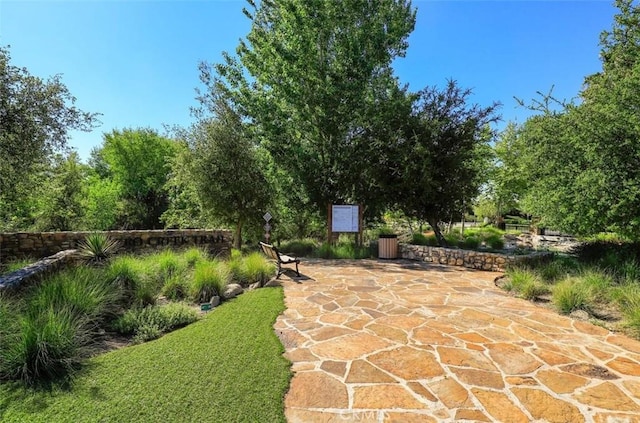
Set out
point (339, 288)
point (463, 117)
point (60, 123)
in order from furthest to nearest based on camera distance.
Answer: point (463, 117) < point (60, 123) < point (339, 288)

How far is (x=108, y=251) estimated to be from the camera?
7.21m

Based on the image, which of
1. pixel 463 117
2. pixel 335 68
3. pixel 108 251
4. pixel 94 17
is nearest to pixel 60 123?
pixel 94 17

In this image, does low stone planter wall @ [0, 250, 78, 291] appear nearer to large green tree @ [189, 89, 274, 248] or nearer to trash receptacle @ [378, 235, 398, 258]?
large green tree @ [189, 89, 274, 248]

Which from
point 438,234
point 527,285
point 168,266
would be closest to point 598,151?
point 527,285

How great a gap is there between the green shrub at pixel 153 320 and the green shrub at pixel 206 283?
0.74 m

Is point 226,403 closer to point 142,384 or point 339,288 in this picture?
point 142,384

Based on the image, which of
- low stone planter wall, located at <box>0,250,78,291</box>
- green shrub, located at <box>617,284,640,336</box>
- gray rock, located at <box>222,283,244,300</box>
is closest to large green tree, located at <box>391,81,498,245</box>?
green shrub, located at <box>617,284,640,336</box>

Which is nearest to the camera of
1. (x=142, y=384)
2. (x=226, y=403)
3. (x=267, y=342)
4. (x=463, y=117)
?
(x=226, y=403)

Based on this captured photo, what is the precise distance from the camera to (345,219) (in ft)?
41.2

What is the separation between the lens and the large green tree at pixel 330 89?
12.6 meters

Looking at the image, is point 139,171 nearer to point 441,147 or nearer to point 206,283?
point 441,147

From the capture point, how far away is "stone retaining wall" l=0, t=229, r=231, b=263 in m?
8.06

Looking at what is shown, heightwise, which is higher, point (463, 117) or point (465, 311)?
point (463, 117)

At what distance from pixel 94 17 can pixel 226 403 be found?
9310mm
